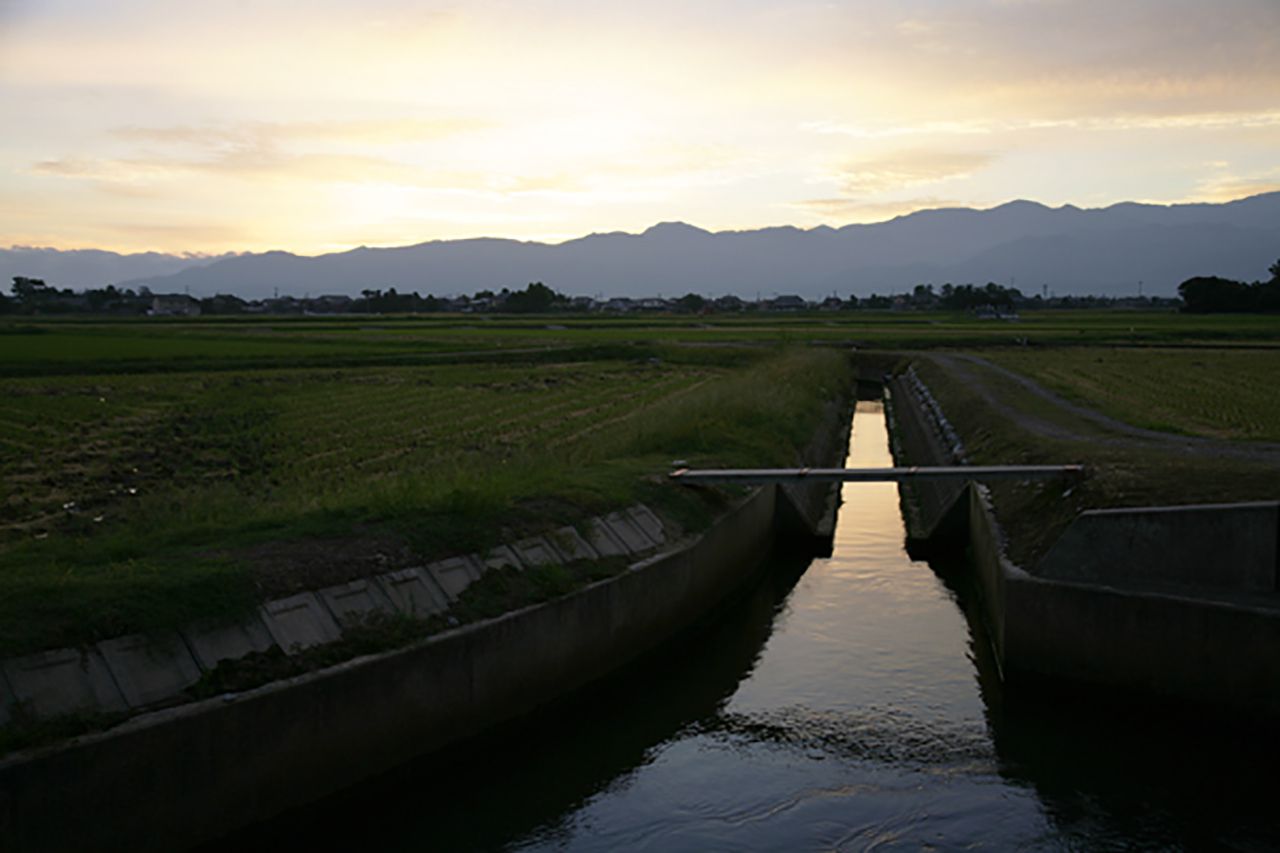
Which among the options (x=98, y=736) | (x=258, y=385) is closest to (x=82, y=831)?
(x=98, y=736)

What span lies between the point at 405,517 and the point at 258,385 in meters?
30.2

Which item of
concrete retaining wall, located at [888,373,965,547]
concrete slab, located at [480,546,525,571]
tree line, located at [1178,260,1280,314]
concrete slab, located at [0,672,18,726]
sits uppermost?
tree line, located at [1178,260,1280,314]

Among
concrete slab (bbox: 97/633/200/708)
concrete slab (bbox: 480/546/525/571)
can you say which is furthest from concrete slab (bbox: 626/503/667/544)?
concrete slab (bbox: 97/633/200/708)

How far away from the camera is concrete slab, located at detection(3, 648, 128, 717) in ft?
25.7

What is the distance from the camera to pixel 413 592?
11.3 metres

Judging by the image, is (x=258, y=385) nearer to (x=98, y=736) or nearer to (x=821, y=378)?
(x=821, y=378)

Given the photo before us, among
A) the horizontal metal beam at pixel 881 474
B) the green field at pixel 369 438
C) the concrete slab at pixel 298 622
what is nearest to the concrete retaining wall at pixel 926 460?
the green field at pixel 369 438

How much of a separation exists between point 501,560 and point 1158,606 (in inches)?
285

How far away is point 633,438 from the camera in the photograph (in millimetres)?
22594

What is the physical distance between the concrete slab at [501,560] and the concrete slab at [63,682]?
15.4 feet

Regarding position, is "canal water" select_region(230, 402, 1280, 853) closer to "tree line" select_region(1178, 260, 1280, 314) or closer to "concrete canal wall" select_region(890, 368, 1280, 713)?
"concrete canal wall" select_region(890, 368, 1280, 713)

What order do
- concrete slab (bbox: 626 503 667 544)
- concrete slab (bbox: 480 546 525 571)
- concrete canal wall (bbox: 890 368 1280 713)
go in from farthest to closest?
concrete slab (bbox: 626 503 667 544) < concrete slab (bbox: 480 546 525 571) < concrete canal wall (bbox: 890 368 1280 713)

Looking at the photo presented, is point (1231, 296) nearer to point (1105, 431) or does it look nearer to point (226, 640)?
point (1105, 431)

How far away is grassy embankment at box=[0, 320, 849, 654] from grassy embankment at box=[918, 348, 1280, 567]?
15.7 feet
